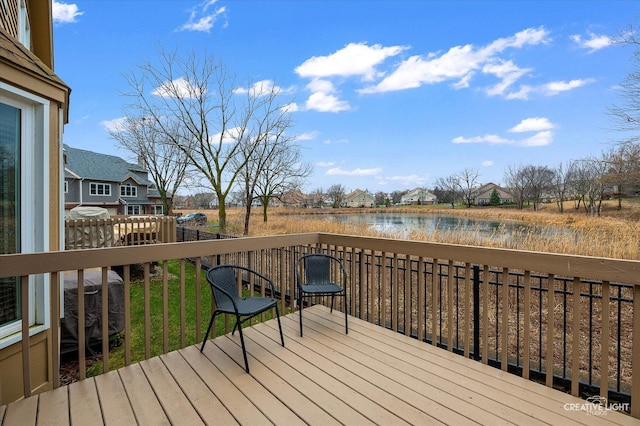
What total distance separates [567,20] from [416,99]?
20.0 feet

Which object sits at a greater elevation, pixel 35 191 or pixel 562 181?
pixel 562 181

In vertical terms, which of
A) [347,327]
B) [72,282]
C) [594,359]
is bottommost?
[594,359]

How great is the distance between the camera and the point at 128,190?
28.1 meters

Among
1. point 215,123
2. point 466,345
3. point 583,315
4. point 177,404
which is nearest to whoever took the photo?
point 177,404

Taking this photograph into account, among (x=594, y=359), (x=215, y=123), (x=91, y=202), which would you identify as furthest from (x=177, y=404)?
(x=91, y=202)

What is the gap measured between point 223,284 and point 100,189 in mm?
29231

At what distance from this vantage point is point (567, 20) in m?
6.26

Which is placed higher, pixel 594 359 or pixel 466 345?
pixel 466 345

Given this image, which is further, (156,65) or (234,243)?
(156,65)

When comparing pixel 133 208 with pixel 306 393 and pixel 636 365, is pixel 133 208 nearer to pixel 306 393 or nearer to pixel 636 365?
pixel 306 393

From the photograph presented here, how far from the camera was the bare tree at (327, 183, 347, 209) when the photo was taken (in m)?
45.4

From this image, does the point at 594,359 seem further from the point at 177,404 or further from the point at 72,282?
the point at 72,282

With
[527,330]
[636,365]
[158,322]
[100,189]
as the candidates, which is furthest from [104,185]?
[636,365]

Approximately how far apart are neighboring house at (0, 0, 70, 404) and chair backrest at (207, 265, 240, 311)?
108 centimetres
